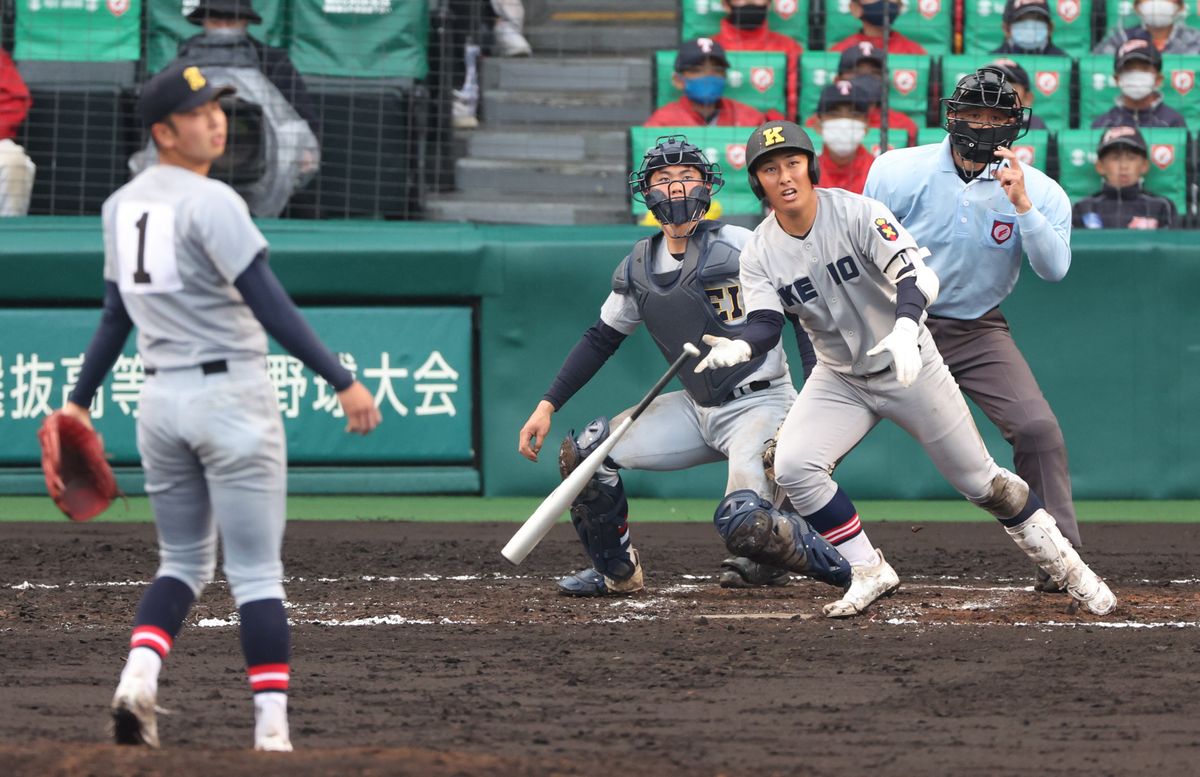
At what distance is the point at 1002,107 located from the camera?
245 inches

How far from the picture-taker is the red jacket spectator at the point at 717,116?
1081 cm

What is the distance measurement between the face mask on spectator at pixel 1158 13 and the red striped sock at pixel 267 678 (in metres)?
9.39

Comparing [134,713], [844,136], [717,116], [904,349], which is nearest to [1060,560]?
[904,349]

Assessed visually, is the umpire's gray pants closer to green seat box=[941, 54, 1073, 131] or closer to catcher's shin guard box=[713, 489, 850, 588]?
catcher's shin guard box=[713, 489, 850, 588]

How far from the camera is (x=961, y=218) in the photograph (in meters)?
6.41

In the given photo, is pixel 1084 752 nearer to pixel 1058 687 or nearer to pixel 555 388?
pixel 1058 687

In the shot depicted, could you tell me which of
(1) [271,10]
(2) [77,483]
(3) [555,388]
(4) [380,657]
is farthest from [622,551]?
(1) [271,10]

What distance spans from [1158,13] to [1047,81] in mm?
1059

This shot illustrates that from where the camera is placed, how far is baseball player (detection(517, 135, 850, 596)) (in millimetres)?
6230

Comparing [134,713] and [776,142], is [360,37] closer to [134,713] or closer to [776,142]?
[776,142]

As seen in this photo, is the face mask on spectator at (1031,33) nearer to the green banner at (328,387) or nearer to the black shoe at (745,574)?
the green banner at (328,387)

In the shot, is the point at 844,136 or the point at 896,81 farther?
the point at 896,81

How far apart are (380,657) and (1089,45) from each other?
847 centimetres

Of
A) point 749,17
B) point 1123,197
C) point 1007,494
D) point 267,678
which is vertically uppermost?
point 749,17
